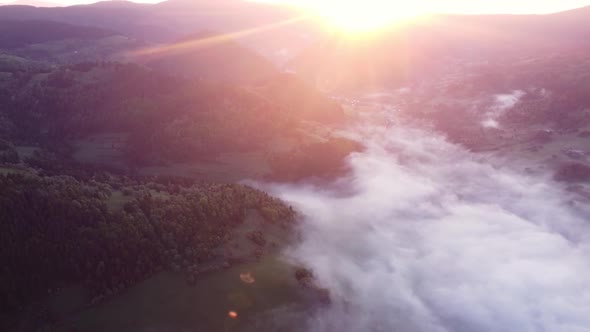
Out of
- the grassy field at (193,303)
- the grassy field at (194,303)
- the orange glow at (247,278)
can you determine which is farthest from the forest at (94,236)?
the orange glow at (247,278)

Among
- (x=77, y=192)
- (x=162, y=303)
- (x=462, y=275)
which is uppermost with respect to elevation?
Answer: (x=77, y=192)

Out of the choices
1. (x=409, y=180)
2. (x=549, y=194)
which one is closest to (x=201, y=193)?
(x=409, y=180)

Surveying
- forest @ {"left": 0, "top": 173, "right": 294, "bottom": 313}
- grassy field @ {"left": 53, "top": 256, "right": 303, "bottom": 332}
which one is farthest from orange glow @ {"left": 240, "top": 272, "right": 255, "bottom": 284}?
forest @ {"left": 0, "top": 173, "right": 294, "bottom": 313}

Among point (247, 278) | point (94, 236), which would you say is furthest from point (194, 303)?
point (94, 236)

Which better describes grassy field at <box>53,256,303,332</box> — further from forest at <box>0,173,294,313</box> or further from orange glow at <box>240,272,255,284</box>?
forest at <box>0,173,294,313</box>

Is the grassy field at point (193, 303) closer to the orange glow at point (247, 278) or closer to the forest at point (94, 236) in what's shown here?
the orange glow at point (247, 278)

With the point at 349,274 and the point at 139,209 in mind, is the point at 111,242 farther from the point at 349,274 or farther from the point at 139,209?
the point at 349,274

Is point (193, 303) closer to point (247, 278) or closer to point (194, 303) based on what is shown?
point (194, 303)

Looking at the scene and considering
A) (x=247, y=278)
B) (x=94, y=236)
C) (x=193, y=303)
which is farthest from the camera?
(x=247, y=278)
